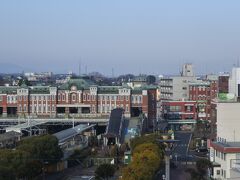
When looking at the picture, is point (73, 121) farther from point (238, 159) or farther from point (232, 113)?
point (238, 159)

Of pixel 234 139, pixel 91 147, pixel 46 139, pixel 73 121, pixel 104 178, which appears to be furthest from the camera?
pixel 73 121

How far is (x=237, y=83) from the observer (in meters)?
37.1

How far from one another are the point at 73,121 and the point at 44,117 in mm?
3934

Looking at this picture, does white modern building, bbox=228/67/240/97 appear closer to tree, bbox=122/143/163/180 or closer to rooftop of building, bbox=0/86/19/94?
tree, bbox=122/143/163/180

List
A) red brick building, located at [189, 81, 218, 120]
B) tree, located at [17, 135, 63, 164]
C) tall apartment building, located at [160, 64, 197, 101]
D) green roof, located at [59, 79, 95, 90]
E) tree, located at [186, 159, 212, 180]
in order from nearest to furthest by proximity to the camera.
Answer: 1. tree, located at [186, 159, 212, 180]
2. tree, located at [17, 135, 63, 164]
3. green roof, located at [59, 79, 95, 90]
4. red brick building, located at [189, 81, 218, 120]
5. tall apartment building, located at [160, 64, 197, 101]

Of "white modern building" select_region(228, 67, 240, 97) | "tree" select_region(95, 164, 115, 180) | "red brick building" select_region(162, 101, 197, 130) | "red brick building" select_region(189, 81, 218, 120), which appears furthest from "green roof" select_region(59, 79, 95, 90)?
"tree" select_region(95, 164, 115, 180)

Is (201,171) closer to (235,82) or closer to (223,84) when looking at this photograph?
(235,82)

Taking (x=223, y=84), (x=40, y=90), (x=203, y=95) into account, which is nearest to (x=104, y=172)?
(x=40, y=90)

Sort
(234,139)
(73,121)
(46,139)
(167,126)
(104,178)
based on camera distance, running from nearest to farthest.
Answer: (104,178) → (46,139) → (234,139) → (73,121) → (167,126)

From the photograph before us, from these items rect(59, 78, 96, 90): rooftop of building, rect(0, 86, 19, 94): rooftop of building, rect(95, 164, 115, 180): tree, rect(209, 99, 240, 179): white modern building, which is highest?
rect(59, 78, 96, 90): rooftop of building

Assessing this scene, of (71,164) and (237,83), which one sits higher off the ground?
(237,83)

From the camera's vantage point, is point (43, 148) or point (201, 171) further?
point (43, 148)

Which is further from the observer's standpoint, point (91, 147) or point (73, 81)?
Answer: point (73, 81)

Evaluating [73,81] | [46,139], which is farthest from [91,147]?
[73,81]
